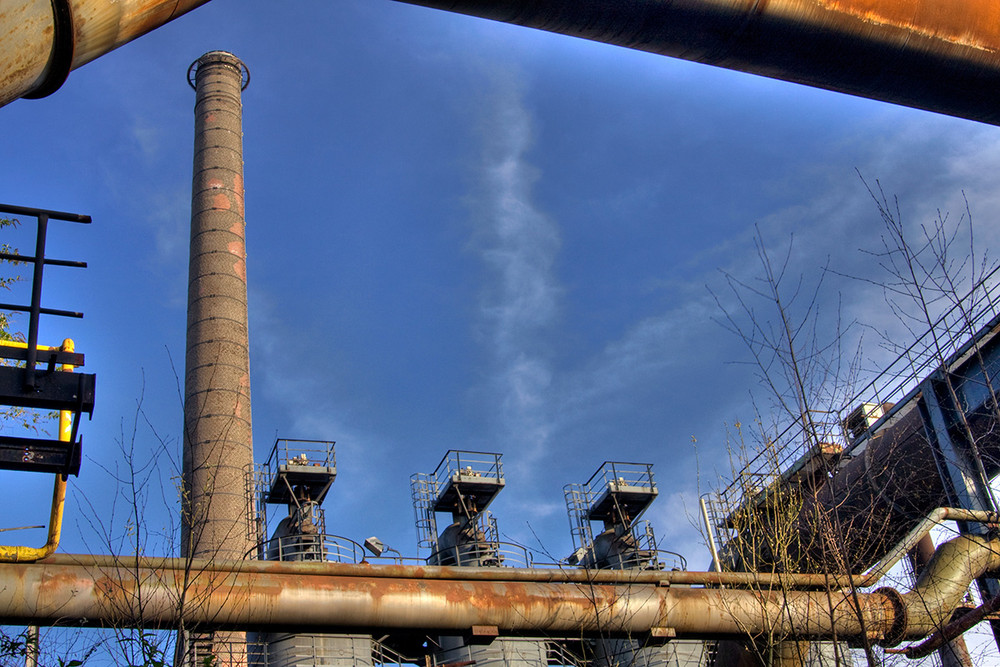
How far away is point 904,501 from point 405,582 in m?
11.6

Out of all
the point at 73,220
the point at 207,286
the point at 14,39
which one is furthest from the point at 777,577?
the point at 207,286

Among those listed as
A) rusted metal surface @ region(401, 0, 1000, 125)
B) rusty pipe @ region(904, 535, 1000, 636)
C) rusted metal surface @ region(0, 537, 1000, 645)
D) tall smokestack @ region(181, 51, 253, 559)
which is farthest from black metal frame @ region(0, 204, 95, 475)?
tall smokestack @ region(181, 51, 253, 559)

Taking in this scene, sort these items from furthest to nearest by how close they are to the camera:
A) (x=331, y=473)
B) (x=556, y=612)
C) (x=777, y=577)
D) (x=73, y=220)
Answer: (x=331, y=473) < (x=777, y=577) < (x=556, y=612) < (x=73, y=220)

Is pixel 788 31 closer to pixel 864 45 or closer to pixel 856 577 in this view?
pixel 864 45

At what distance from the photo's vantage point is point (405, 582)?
9117mm

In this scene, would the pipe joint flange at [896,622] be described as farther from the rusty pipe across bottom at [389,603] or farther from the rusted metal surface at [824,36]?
the rusted metal surface at [824,36]

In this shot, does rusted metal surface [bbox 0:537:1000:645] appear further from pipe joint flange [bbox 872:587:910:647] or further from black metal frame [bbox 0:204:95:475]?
black metal frame [bbox 0:204:95:475]

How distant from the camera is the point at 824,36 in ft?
9.34

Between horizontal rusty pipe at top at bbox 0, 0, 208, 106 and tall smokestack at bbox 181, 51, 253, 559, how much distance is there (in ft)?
60.1

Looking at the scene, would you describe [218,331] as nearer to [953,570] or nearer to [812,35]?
[953,570]

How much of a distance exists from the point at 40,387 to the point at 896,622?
8.93 meters

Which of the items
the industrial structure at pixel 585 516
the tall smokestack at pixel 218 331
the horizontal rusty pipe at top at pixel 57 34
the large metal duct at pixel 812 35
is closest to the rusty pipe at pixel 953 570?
the industrial structure at pixel 585 516

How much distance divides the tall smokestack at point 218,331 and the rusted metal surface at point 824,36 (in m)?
18.4

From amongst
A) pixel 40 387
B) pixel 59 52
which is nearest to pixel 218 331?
pixel 40 387
